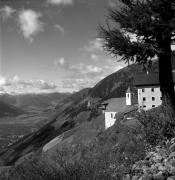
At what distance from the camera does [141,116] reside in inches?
541

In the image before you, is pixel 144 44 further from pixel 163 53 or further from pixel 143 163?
pixel 143 163

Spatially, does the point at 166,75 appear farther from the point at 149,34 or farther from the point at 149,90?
the point at 149,90

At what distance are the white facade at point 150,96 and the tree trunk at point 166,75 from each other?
165ft

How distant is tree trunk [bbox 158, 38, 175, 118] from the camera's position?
14.3 metres

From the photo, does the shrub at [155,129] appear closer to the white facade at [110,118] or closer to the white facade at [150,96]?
the white facade at [150,96]

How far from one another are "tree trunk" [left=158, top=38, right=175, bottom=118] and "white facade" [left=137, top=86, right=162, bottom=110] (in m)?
50.3

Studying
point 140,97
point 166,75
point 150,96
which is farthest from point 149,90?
point 166,75

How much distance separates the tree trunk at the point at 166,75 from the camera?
1434 centimetres

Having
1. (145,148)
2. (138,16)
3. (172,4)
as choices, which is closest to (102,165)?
(145,148)

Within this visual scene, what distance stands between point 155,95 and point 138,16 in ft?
174

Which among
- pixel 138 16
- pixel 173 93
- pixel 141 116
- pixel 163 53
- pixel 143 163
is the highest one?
pixel 138 16

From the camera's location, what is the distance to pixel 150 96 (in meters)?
65.5

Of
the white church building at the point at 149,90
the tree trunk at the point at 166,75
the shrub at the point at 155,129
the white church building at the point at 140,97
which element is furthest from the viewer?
the white church building at the point at 140,97

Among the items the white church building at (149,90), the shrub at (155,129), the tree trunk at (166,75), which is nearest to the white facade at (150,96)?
the white church building at (149,90)
